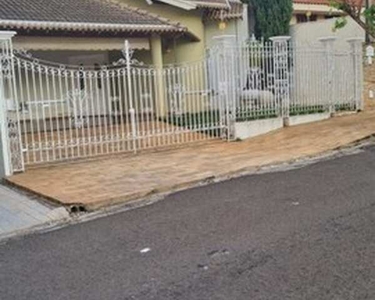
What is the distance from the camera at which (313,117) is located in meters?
15.7

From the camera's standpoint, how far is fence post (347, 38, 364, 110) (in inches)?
661

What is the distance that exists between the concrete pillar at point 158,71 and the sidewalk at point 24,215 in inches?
197

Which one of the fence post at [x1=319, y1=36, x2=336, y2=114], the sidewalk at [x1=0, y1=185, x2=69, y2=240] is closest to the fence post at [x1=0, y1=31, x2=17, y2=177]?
the sidewalk at [x1=0, y1=185, x2=69, y2=240]

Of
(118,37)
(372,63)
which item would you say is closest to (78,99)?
(118,37)

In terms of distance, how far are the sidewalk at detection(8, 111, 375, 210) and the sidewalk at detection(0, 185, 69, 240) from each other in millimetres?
235

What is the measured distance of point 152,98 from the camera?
44.4ft

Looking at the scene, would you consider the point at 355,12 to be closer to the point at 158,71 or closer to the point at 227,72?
the point at 227,72

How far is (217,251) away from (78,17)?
11391mm

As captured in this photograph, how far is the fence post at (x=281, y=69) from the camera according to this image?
1420 cm

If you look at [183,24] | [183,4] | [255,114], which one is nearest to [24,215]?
[255,114]

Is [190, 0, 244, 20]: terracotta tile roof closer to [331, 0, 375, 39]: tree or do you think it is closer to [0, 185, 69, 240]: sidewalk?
[331, 0, 375, 39]: tree

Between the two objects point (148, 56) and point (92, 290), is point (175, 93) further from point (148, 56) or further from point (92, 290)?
point (92, 290)

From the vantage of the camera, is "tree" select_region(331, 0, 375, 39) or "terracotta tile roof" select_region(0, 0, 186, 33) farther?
"terracotta tile roof" select_region(0, 0, 186, 33)

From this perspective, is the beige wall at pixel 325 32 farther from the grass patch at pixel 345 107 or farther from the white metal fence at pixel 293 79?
the grass patch at pixel 345 107
